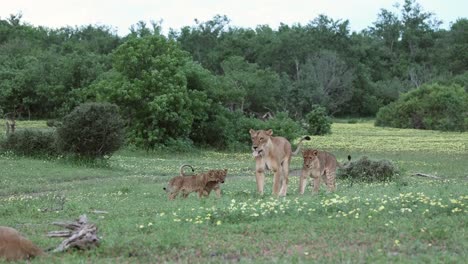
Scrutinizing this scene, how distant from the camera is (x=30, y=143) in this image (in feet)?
109

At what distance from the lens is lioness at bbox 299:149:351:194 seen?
1878cm

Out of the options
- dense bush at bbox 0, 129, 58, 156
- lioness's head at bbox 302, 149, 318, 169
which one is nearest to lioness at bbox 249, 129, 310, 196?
lioness's head at bbox 302, 149, 318, 169

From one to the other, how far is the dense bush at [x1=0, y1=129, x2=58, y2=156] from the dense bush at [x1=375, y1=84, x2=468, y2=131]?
4794cm

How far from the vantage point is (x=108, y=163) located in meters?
32.1

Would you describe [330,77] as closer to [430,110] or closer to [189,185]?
[430,110]

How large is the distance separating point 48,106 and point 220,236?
59724mm

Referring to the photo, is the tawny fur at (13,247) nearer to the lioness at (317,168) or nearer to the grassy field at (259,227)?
the grassy field at (259,227)

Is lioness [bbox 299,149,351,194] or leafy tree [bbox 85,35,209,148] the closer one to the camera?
lioness [bbox 299,149,351,194]

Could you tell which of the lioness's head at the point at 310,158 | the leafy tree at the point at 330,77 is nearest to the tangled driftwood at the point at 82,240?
the lioness's head at the point at 310,158

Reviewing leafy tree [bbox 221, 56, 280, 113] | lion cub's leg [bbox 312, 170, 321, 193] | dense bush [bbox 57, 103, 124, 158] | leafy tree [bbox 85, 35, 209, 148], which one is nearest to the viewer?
lion cub's leg [bbox 312, 170, 321, 193]

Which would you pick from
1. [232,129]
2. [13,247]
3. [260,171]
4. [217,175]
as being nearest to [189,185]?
[217,175]

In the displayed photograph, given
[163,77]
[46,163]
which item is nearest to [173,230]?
[46,163]

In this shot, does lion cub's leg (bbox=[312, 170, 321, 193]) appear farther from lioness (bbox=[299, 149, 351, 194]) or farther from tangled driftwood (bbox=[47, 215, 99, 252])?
tangled driftwood (bbox=[47, 215, 99, 252])

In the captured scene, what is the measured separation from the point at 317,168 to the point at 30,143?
60.0 feet
